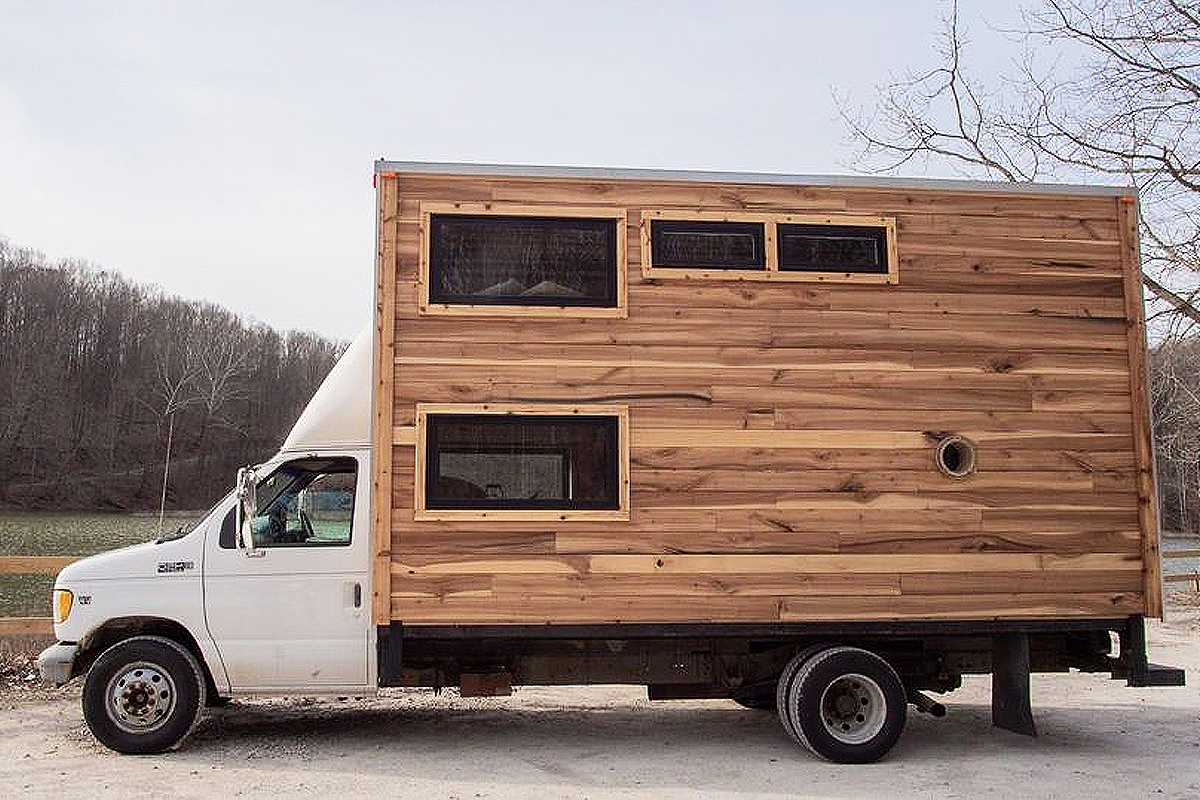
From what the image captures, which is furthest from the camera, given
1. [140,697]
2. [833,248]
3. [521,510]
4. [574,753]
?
[833,248]

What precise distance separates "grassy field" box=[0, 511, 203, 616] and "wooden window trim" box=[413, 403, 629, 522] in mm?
1740

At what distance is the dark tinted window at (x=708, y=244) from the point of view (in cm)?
723

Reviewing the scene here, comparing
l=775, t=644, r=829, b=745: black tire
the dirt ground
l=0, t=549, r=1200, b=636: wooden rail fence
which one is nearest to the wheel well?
the dirt ground

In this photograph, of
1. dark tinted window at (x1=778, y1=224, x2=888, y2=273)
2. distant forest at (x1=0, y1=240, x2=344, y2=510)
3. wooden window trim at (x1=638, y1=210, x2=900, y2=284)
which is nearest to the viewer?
wooden window trim at (x1=638, y1=210, x2=900, y2=284)

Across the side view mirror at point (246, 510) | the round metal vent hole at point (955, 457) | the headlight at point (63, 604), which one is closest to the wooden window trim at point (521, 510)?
the side view mirror at point (246, 510)

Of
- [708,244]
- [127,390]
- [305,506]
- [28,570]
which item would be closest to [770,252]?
[708,244]

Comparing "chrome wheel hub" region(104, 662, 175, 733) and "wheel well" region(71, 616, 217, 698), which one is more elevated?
"wheel well" region(71, 616, 217, 698)

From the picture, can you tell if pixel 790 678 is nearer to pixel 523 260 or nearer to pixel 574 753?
pixel 574 753

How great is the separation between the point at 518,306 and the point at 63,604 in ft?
12.3

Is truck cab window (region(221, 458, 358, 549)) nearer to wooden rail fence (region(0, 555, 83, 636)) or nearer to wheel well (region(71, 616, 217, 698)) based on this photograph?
wheel well (region(71, 616, 217, 698))

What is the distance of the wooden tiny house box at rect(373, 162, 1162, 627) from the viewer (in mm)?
6883

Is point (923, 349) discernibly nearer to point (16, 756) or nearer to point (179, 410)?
point (16, 756)

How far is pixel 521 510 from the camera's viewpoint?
6859mm

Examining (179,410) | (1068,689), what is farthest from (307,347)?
(1068,689)
